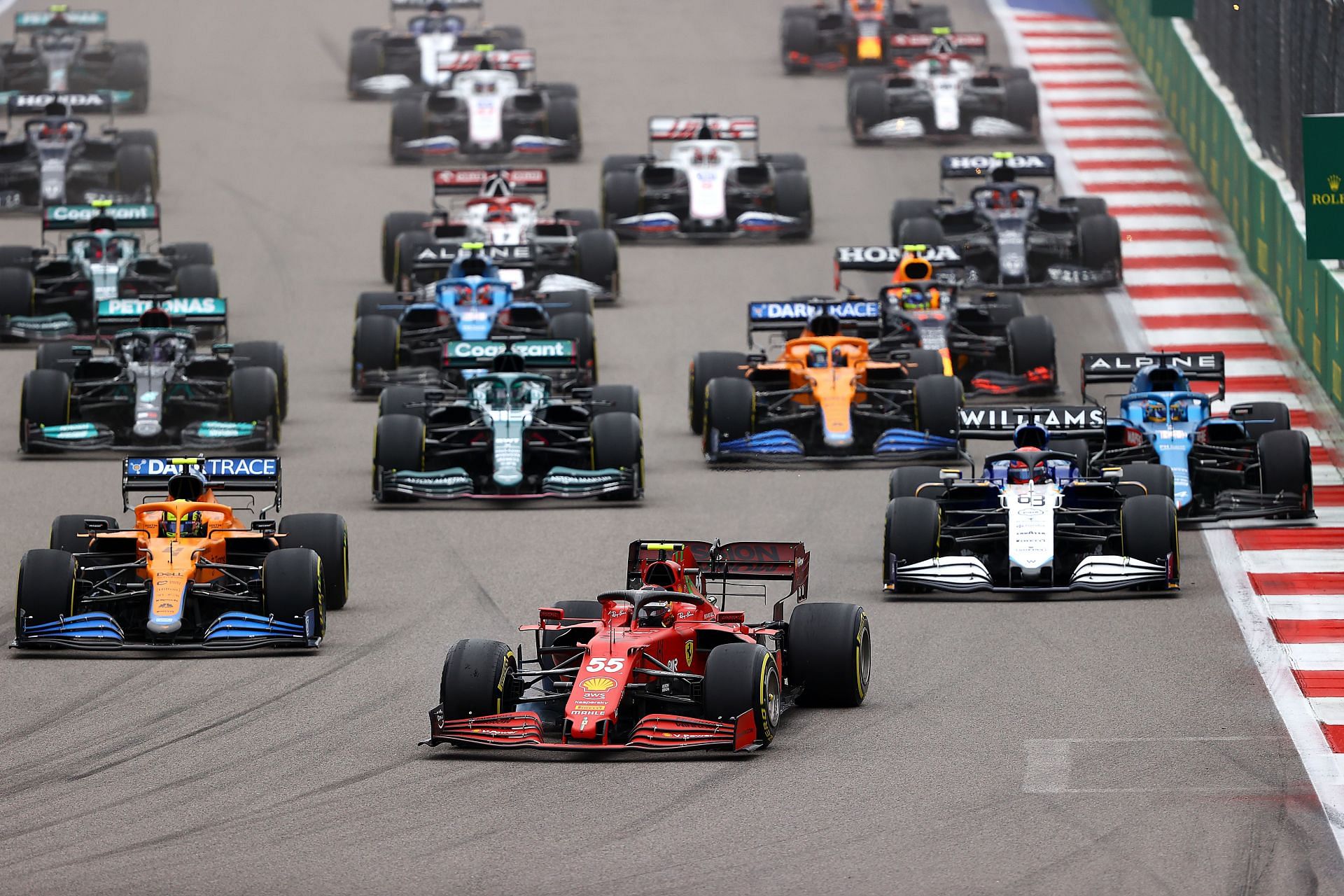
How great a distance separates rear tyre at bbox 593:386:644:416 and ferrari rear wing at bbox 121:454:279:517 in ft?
17.6

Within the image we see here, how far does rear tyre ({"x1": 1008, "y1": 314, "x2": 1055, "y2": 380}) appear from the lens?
106 feet

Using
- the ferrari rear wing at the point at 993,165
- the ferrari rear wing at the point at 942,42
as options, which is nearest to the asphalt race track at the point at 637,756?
the ferrari rear wing at the point at 993,165

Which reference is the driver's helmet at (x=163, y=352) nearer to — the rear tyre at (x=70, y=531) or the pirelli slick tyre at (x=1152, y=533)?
the rear tyre at (x=70, y=531)

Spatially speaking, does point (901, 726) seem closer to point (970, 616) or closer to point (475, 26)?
point (970, 616)

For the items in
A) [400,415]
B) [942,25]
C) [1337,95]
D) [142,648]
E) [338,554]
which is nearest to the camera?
[142,648]

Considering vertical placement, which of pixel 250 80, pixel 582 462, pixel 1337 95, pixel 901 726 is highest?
pixel 250 80

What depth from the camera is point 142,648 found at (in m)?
21.8

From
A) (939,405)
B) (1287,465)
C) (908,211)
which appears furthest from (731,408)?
(908,211)

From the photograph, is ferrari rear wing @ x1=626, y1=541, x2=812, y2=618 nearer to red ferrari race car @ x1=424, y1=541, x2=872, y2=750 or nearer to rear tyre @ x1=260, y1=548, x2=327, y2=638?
red ferrari race car @ x1=424, y1=541, x2=872, y2=750

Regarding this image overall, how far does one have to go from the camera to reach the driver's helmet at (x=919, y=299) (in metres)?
32.8

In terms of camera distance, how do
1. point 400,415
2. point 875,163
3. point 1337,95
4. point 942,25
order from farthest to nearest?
1. point 942,25
2. point 875,163
3. point 1337,95
4. point 400,415

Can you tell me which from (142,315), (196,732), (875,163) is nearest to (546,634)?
(196,732)

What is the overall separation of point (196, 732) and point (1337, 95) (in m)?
17.2

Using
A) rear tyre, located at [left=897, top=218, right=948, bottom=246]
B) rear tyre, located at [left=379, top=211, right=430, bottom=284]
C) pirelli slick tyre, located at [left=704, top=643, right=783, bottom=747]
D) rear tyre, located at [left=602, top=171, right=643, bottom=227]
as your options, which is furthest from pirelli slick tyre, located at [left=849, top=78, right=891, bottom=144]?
pirelli slick tyre, located at [left=704, top=643, right=783, bottom=747]
